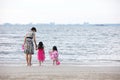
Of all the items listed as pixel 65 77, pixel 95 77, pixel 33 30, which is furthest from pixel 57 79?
pixel 33 30

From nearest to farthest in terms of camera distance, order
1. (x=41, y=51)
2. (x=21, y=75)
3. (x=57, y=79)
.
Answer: (x=57, y=79) → (x=21, y=75) → (x=41, y=51)

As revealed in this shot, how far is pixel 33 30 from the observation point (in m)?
11.5

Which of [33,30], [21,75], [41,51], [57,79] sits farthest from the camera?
[41,51]

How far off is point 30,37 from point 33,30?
0.28 m

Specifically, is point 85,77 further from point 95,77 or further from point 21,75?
point 21,75

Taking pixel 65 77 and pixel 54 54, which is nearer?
pixel 65 77

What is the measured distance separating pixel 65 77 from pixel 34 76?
77 cm

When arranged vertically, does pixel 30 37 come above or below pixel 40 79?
above

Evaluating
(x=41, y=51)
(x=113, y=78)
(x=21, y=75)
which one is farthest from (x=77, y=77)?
(x=41, y=51)

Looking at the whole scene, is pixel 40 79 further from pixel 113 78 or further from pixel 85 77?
pixel 113 78

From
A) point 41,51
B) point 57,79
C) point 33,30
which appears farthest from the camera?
point 41,51

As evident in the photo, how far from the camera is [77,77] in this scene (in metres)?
8.58

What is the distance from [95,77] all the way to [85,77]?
0.79 feet

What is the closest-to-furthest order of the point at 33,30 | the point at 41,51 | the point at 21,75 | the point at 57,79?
the point at 57,79 → the point at 21,75 → the point at 33,30 → the point at 41,51
